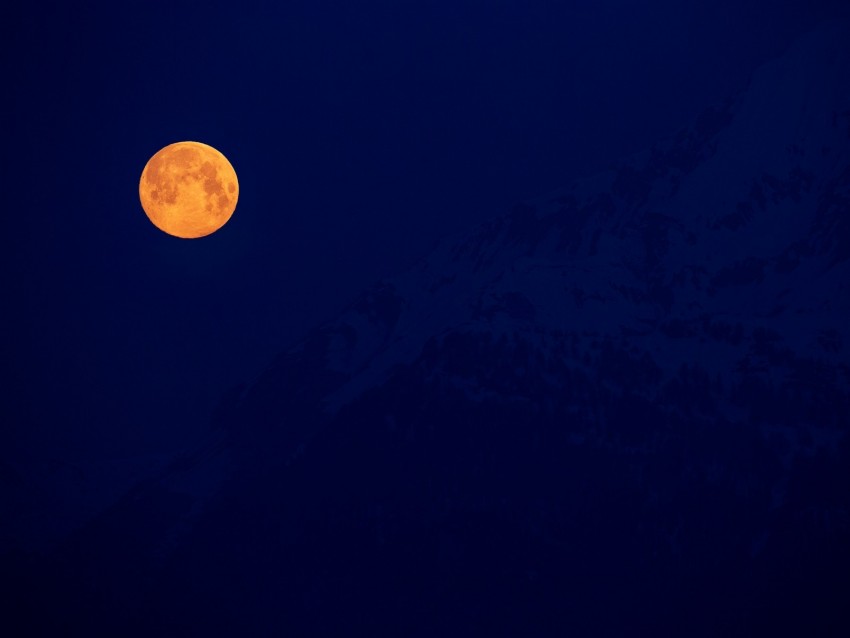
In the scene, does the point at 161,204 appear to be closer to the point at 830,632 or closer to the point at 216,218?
the point at 216,218

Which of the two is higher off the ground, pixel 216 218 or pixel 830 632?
pixel 216 218

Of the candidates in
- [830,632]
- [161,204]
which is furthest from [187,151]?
[830,632]

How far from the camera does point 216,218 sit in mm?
161625

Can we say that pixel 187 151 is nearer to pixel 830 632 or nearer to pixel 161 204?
pixel 161 204

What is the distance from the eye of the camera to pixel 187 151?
15912 cm

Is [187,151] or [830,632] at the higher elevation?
[187,151]

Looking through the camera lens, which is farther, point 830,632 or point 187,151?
point 830,632

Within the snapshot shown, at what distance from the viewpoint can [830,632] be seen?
197 meters

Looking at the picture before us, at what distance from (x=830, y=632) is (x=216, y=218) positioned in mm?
116102

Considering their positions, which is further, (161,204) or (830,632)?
(830,632)

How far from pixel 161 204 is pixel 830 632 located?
123013 mm

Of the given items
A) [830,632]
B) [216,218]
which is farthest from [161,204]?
[830,632]

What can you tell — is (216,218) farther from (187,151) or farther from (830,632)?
(830,632)

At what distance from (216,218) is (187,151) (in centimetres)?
934
